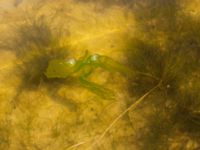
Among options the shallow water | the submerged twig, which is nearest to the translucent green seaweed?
the shallow water

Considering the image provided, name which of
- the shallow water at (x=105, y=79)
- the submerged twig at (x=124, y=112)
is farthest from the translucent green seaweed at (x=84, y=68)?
the submerged twig at (x=124, y=112)

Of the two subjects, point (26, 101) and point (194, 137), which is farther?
point (26, 101)

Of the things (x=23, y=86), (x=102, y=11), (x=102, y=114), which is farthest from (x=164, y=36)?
(x=23, y=86)

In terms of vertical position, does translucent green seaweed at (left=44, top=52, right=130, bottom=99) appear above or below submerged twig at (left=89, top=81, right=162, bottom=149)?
above

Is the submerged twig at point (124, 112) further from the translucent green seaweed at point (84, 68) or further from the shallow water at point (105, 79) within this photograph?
the translucent green seaweed at point (84, 68)

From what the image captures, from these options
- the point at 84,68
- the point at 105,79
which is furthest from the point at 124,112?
the point at 84,68

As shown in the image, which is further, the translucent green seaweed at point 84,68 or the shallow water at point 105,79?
the translucent green seaweed at point 84,68

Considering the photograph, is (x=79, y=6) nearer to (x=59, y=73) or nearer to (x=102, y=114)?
(x=59, y=73)

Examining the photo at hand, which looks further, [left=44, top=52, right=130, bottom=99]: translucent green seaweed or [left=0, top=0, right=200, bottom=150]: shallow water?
[left=44, top=52, right=130, bottom=99]: translucent green seaweed

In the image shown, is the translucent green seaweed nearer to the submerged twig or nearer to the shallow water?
the shallow water
